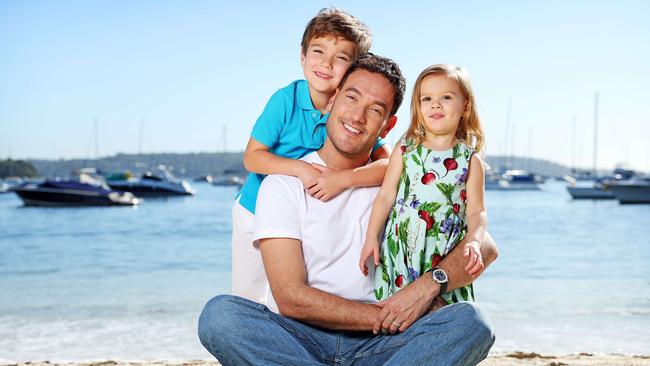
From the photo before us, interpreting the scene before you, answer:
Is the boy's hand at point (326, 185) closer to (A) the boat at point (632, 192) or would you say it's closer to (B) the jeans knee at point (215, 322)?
(B) the jeans knee at point (215, 322)

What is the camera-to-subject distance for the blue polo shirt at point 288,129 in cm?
380

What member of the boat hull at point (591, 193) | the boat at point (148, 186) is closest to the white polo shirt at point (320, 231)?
the boat hull at point (591, 193)

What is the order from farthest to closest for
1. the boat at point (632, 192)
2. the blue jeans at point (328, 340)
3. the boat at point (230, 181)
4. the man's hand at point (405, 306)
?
1. the boat at point (230, 181)
2. the boat at point (632, 192)
3. the man's hand at point (405, 306)
4. the blue jeans at point (328, 340)

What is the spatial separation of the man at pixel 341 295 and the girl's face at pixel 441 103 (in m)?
0.15

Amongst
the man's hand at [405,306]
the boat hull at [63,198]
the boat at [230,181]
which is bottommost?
the boat at [230,181]

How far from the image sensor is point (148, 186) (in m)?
55.2

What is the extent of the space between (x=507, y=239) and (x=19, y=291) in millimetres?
16376

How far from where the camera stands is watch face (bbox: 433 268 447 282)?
298 cm

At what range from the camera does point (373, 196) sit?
11.0ft

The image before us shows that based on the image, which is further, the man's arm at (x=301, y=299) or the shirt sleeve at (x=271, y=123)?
the shirt sleeve at (x=271, y=123)

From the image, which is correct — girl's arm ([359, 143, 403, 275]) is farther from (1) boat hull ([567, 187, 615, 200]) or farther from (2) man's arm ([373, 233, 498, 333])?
(1) boat hull ([567, 187, 615, 200])

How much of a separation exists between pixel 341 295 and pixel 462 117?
1.02 m

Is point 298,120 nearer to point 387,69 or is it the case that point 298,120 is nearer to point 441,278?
point 387,69

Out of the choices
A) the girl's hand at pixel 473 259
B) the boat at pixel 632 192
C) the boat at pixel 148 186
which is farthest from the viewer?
the boat at pixel 148 186
